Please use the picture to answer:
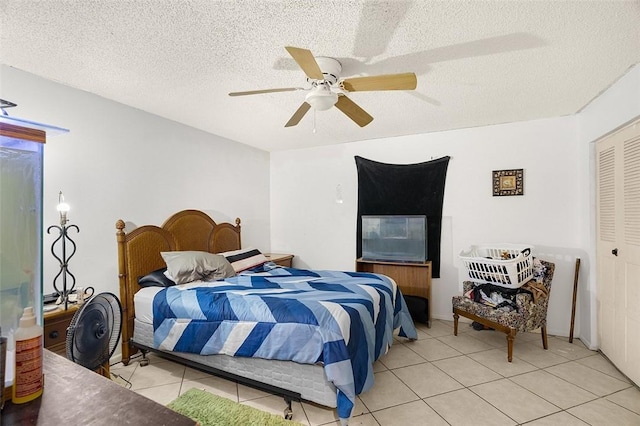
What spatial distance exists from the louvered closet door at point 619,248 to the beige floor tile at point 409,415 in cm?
→ 166

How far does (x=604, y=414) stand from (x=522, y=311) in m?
0.86

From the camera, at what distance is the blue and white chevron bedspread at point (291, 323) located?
6.25ft

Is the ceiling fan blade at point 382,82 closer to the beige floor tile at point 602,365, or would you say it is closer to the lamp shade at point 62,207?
the lamp shade at point 62,207

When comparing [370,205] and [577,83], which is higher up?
[577,83]

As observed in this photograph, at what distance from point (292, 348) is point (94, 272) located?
6.37 feet

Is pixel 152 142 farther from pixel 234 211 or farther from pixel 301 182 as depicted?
pixel 301 182

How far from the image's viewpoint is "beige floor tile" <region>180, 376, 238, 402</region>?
229 cm

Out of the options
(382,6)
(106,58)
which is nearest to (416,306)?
(382,6)

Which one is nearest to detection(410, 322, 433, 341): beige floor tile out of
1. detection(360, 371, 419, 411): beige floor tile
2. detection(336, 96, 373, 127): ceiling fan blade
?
detection(360, 371, 419, 411): beige floor tile

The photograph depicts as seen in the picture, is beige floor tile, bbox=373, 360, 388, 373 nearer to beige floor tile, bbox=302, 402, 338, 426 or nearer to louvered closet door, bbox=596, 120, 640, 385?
beige floor tile, bbox=302, 402, 338, 426

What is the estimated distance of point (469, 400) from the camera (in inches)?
85.8

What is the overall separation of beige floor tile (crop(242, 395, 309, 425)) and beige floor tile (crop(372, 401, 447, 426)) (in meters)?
0.50

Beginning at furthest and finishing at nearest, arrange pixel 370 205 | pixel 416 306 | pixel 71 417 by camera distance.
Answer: pixel 370 205 → pixel 416 306 → pixel 71 417

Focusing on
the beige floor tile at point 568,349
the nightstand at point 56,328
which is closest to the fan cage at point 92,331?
the nightstand at point 56,328
